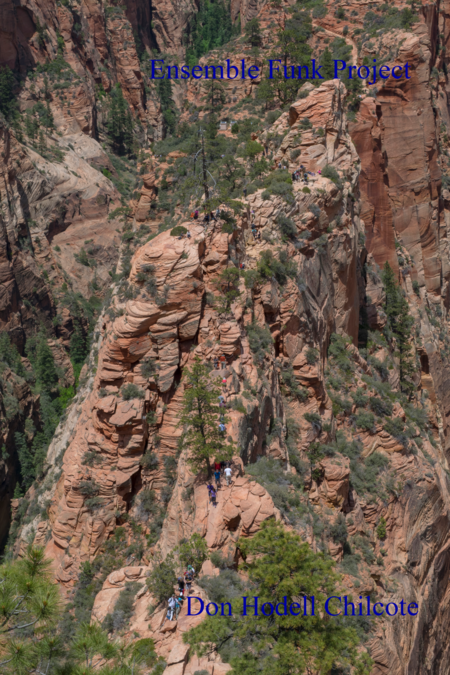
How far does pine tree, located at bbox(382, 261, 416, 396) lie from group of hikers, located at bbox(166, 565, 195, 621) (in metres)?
31.7

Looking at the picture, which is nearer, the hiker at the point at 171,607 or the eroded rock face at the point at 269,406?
the hiker at the point at 171,607

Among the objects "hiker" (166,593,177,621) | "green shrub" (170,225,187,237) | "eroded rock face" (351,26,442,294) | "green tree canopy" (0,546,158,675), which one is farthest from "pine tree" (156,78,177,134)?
"green tree canopy" (0,546,158,675)

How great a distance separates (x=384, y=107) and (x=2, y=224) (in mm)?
48168

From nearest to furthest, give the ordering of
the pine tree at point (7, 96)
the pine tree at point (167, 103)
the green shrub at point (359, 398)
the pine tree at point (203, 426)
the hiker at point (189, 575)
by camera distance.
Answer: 1. the hiker at point (189, 575)
2. the pine tree at point (203, 426)
3. the green shrub at point (359, 398)
4. the pine tree at point (7, 96)
5. the pine tree at point (167, 103)

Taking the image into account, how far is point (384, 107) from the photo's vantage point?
56312 mm

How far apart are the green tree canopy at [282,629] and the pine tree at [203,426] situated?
5.50m

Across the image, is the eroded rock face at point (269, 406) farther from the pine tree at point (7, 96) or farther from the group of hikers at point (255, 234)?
the pine tree at point (7, 96)

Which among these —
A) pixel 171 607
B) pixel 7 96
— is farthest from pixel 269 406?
pixel 7 96

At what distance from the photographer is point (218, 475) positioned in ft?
81.8

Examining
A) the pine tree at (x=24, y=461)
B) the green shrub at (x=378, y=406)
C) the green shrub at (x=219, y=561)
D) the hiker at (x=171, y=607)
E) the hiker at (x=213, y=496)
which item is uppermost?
the hiker at (x=213, y=496)

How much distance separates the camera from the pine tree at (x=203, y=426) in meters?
24.8

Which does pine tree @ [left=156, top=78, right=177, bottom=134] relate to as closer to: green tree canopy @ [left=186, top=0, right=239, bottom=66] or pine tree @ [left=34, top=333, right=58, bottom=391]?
green tree canopy @ [left=186, top=0, right=239, bottom=66]

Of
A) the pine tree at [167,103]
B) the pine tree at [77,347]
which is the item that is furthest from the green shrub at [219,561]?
the pine tree at [167,103]

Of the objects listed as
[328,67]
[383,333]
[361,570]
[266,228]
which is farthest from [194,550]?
[328,67]
